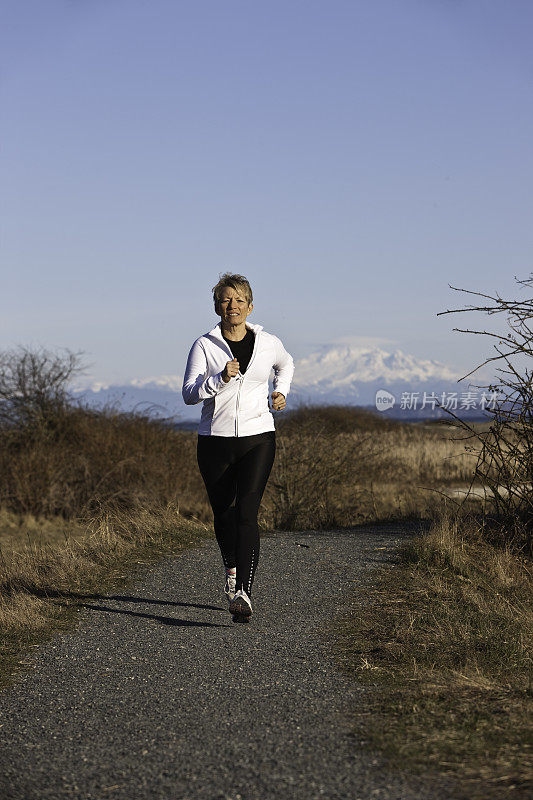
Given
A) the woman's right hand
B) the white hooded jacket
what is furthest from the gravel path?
the woman's right hand

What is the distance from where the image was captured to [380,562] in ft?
28.2

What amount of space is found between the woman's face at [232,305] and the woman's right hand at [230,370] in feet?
1.36

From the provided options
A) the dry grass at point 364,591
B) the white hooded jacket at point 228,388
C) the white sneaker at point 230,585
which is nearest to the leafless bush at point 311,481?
the dry grass at point 364,591

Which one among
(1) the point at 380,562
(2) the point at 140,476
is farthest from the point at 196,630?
(2) the point at 140,476

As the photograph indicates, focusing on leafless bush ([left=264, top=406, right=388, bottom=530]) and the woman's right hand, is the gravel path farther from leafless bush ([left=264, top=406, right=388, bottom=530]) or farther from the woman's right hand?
leafless bush ([left=264, top=406, right=388, bottom=530])

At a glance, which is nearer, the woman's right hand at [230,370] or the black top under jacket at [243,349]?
the woman's right hand at [230,370]

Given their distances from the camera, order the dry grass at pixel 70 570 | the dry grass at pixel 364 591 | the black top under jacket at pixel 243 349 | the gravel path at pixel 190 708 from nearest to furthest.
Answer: the gravel path at pixel 190 708, the dry grass at pixel 364 591, the black top under jacket at pixel 243 349, the dry grass at pixel 70 570

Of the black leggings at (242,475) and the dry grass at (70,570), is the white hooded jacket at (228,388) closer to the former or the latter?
the black leggings at (242,475)

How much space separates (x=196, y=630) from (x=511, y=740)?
294cm

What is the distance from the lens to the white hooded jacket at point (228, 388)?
5965mm

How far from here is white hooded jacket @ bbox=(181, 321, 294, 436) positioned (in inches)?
235

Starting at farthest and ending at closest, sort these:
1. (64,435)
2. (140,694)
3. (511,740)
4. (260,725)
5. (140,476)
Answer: (64,435)
(140,476)
(140,694)
(260,725)
(511,740)

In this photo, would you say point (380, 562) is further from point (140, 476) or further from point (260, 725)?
point (140, 476)

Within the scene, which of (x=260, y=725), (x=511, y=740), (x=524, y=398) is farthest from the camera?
(x=524, y=398)
